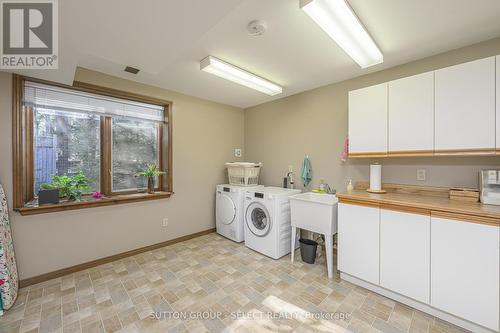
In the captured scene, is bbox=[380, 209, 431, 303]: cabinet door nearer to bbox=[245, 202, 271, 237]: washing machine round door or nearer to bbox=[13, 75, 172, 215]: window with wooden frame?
bbox=[245, 202, 271, 237]: washing machine round door

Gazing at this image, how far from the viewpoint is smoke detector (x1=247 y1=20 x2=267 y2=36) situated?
1659 millimetres

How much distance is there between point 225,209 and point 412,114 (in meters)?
2.78

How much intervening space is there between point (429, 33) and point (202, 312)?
316cm

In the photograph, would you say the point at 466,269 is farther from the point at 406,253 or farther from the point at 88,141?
the point at 88,141

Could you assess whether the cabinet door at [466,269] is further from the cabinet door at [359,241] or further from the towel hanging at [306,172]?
the towel hanging at [306,172]

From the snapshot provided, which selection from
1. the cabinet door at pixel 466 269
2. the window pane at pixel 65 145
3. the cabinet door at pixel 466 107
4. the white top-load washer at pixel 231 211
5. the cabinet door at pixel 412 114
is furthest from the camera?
the white top-load washer at pixel 231 211

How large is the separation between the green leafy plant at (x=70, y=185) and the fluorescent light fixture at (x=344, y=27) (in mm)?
2907

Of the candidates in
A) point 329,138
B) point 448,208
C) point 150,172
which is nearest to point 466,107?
point 448,208

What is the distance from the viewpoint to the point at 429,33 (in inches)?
70.1

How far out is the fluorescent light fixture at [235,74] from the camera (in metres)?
2.22

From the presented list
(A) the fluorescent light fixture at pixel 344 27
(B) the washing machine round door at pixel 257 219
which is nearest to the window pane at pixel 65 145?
(B) the washing machine round door at pixel 257 219

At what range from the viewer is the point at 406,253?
1799 millimetres

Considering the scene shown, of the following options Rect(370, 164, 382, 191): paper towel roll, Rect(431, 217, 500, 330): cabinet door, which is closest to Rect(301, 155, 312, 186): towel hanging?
Rect(370, 164, 382, 191): paper towel roll

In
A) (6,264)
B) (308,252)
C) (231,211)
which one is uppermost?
(231,211)
